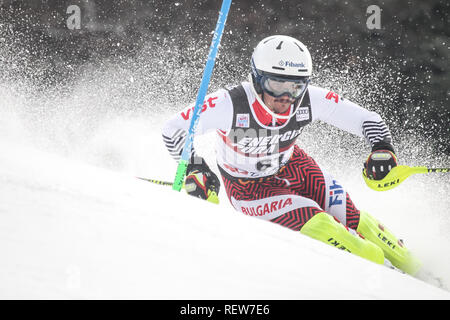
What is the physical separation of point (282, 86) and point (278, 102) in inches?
3.7

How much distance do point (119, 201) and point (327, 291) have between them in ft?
2.07

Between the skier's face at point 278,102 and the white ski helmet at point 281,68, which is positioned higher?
the white ski helmet at point 281,68

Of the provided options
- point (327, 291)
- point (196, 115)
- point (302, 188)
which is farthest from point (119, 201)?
point (302, 188)

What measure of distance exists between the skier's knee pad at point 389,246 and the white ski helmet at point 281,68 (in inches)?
30.7

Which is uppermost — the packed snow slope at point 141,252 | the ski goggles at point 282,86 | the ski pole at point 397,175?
the ski goggles at point 282,86

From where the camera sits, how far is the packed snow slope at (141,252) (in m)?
0.98

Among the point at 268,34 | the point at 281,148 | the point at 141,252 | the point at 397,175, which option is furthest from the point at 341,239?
the point at 268,34

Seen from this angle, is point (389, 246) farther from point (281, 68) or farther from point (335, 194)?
point (281, 68)

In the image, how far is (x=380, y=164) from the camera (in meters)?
2.47

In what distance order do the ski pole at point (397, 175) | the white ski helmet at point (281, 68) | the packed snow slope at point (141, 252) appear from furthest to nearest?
the ski pole at point (397, 175)
the white ski helmet at point (281, 68)
the packed snow slope at point (141, 252)

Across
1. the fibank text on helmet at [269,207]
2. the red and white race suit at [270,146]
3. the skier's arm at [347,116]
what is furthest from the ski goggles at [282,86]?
the fibank text on helmet at [269,207]

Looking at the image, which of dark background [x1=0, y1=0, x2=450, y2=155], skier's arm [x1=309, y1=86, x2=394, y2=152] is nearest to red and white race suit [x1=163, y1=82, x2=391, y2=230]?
skier's arm [x1=309, y1=86, x2=394, y2=152]

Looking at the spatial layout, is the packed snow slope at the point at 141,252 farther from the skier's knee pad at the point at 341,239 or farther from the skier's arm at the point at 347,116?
the skier's arm at the point at 347,116

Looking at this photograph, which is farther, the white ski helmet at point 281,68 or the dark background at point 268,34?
the dark background at point 268,34
